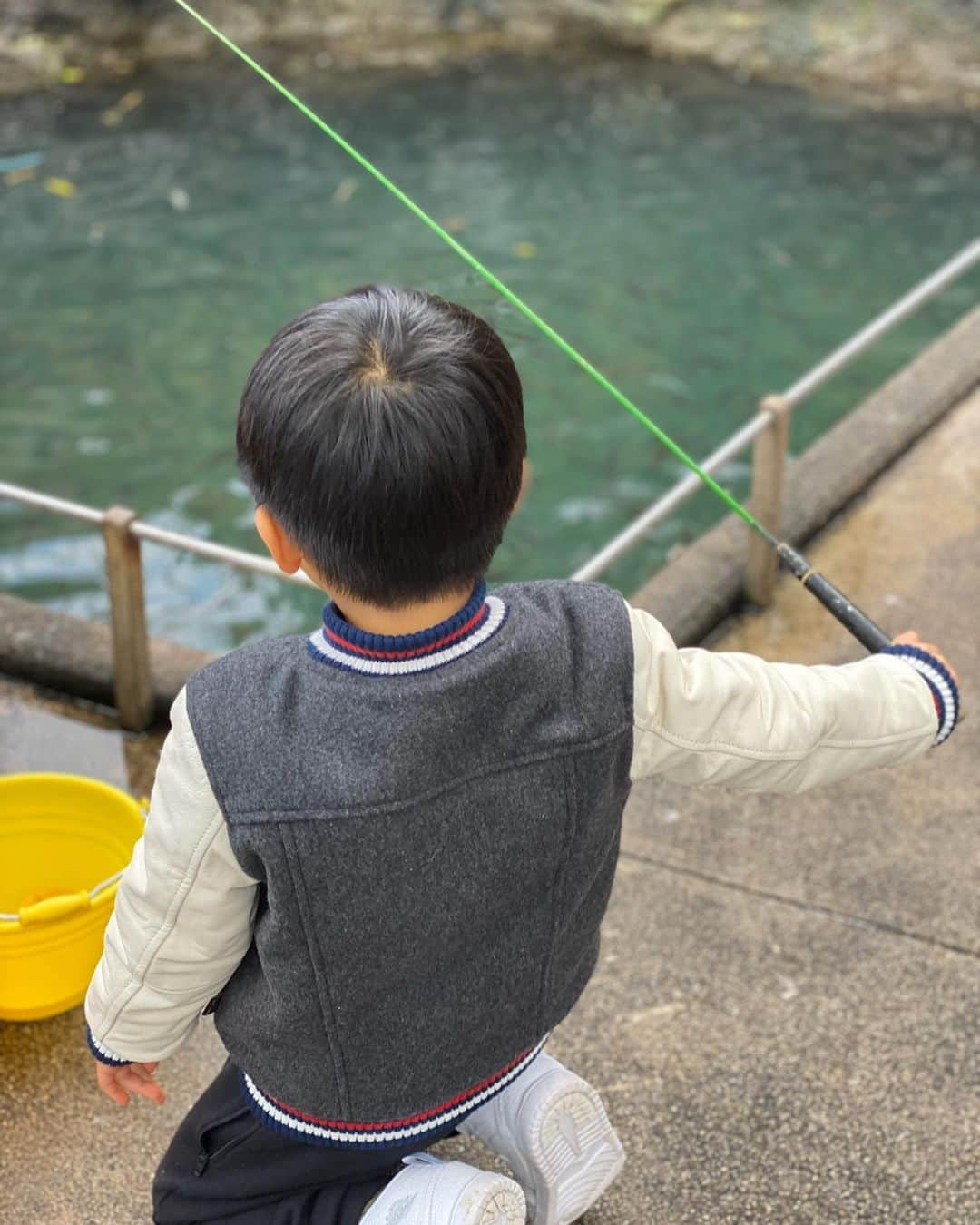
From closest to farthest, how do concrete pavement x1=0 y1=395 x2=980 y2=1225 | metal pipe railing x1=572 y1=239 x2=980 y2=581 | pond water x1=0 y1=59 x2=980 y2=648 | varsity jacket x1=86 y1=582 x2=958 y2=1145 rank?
varsity jacket x1=86 y1=582 x2=958 y2=1145, concrete pavement x1=0 y1=395 x2=980 y2=1225, metal pipe railing x1=572 y1=239 x2=980 y2=581, pond water x1=0 y1=59 x2=980 y2=648

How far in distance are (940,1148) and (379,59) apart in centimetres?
1002

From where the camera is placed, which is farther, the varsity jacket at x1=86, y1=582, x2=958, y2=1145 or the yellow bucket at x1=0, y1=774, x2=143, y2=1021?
the yellow bucket at x1=0, y1=774, x2=143, y2=1021

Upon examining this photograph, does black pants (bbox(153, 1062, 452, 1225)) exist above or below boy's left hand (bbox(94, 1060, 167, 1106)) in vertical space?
below

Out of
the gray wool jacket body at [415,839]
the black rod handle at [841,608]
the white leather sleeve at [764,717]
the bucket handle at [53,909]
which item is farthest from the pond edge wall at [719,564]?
the white leather sleeve at [764,717]

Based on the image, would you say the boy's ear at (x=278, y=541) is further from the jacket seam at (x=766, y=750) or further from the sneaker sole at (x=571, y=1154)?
the sneaker sole at (x=571, y=1154)

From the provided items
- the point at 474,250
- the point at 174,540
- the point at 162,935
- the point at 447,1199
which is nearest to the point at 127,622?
the point at 174,540

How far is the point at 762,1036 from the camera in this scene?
2277 mm

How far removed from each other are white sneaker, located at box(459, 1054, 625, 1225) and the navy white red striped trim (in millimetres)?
62

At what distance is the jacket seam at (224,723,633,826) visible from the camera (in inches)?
53.3

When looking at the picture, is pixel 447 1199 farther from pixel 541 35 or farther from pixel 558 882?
pixel 541 35

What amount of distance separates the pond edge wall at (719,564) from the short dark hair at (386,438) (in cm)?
183

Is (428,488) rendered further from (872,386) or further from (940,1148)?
(872,386)

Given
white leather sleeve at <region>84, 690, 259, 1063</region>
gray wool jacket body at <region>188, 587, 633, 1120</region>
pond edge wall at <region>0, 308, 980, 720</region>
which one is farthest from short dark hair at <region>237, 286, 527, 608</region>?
pond edge wall at <region>0, 308, 980, 720</region>

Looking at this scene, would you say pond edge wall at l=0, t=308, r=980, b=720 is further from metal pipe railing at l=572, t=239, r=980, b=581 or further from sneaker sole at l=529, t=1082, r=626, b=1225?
sneaker sole at l=529, t=1082, r=626, b=1225
